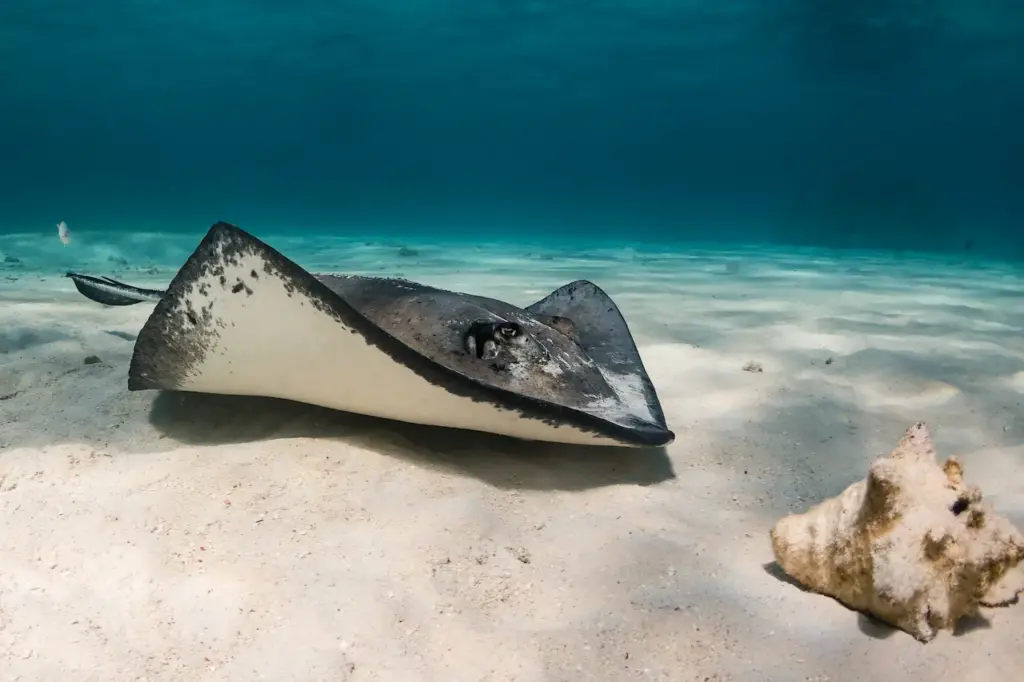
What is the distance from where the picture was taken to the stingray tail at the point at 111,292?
478cm

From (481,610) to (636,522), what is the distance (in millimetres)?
830

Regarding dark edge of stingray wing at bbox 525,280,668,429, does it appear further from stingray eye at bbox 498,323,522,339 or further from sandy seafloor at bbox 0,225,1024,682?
stingray eye at bbox 498,323,522,339

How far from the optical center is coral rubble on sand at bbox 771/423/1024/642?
5.74 ft

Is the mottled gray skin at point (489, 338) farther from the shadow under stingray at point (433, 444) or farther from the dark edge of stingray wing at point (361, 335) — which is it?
the shadow under stingray at point (433, 444)

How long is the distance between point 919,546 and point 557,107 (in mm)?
80444

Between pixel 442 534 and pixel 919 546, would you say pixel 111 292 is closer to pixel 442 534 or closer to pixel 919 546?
pixel 442 534

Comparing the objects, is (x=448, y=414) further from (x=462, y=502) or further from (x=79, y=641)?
(x=79, y=641)

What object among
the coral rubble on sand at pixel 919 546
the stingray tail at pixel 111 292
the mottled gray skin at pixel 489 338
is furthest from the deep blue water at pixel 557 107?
the coral rubble on sand at pixel 919 546

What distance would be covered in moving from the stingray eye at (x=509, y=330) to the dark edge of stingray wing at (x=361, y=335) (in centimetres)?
56

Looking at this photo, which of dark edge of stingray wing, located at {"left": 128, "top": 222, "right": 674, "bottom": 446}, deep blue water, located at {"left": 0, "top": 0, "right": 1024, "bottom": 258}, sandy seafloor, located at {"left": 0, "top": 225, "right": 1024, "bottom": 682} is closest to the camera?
sandy seafloor, located at {"left": 0, "top": 225, "right": 1024, "bottom": 682}

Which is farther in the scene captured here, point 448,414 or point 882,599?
point 448,414

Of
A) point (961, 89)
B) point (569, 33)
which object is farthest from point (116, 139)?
point (961, 89)

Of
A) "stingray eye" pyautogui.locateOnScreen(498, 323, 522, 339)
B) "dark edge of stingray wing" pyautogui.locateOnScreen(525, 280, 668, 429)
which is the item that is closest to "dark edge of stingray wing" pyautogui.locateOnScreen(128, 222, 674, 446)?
"dark edge of stingray wing" pyautogui.locateOnScreen(525, 280, 668, 429)

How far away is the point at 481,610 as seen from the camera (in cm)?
196
